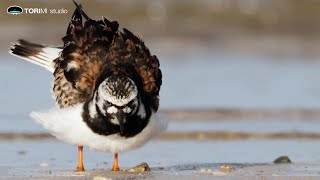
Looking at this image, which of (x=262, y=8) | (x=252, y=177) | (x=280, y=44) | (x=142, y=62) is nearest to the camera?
(x=252, y=177)

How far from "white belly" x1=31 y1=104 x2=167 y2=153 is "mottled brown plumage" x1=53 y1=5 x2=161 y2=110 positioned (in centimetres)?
13

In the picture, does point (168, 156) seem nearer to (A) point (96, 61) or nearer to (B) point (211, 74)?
(A) point (96, 61)

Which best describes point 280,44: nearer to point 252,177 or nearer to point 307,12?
point 307,12

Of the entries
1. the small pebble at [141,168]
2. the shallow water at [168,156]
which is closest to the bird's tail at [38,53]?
the shallow water at [168,156]

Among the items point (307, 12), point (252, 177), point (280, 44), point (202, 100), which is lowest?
point (252, 177)

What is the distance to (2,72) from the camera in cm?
1423

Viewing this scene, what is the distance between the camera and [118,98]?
7.34m

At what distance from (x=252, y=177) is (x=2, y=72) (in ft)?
24.6

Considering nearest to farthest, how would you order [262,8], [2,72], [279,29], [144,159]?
[144,159], [2,72], [279,29], [262,8]

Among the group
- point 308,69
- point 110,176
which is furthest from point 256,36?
point 110,176

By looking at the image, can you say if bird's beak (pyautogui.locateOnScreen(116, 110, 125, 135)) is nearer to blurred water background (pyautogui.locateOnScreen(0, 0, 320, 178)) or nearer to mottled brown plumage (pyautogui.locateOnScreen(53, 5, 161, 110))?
mottled brown plumage (pyautogui.locateOnScreen(53, 5, 161, 110))

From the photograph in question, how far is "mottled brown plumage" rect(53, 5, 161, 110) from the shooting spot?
790 cm

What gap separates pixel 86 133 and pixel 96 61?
0.70 meters

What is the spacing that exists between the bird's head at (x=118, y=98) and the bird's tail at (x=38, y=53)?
165 centimetres
